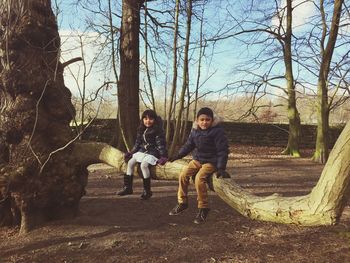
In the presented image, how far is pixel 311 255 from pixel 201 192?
2501 millimetres

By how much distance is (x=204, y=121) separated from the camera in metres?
4.95

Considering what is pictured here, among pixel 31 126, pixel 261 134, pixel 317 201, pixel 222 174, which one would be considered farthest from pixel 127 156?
pixel 261 134

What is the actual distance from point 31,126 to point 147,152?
7.54 ft

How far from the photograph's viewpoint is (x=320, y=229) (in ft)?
24.0

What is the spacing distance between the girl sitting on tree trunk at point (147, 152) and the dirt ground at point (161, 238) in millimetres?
1010

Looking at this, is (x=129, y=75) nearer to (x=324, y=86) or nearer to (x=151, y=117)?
(x=151, y=117)

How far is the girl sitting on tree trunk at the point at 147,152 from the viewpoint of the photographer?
205 inches

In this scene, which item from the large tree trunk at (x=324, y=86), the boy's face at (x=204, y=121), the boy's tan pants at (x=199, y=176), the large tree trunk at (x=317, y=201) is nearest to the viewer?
the large tree trunk at (x=317, y=201)

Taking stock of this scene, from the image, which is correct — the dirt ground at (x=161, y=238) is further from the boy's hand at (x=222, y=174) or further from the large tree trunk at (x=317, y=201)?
the large tree trunk at (x=317, y=201)

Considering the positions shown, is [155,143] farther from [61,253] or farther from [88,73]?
[61,253]

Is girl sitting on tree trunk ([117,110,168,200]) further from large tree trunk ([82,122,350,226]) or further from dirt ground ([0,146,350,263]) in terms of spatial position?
large tree trunk ([82,122,350,226])

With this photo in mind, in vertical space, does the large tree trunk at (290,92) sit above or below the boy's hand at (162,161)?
above

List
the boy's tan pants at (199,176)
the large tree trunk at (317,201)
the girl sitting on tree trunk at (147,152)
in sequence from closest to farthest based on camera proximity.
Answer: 1. the large tree trunk at (317,201)
2. the boy's tan pants at (199,176)
3. the girl sitting on tree trunk at (147,152)

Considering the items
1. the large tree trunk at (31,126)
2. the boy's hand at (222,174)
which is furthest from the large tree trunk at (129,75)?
the boy's hand at (222,174)
